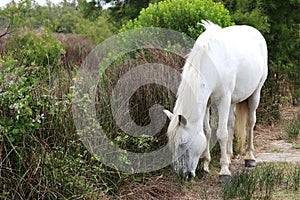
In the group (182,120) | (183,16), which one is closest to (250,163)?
(182,120)

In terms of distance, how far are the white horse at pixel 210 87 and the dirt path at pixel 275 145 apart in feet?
1.82

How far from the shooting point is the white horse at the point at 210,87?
461 centimetres

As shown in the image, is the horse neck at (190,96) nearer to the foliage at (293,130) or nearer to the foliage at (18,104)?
the foliage at (18,104)

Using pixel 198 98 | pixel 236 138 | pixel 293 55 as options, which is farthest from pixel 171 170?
pixel 293 55

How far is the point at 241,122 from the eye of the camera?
6188 millimetres

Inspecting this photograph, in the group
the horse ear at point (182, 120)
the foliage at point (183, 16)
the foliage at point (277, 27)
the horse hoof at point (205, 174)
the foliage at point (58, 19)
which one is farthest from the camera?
the foliage at point (277, 27)

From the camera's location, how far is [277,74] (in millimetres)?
9234

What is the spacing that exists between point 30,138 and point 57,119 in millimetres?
325

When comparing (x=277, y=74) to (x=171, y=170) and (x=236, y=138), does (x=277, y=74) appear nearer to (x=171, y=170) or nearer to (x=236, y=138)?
(x=236, y=138)

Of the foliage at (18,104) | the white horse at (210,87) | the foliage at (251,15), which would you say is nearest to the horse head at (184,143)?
the white horse at (210,87)

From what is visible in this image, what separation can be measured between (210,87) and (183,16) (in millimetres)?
2512

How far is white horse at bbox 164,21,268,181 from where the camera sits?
4.61 m

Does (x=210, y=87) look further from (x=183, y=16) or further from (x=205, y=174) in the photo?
(x=183, y=16)

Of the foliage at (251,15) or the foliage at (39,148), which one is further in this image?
the foliage at (251,15)
